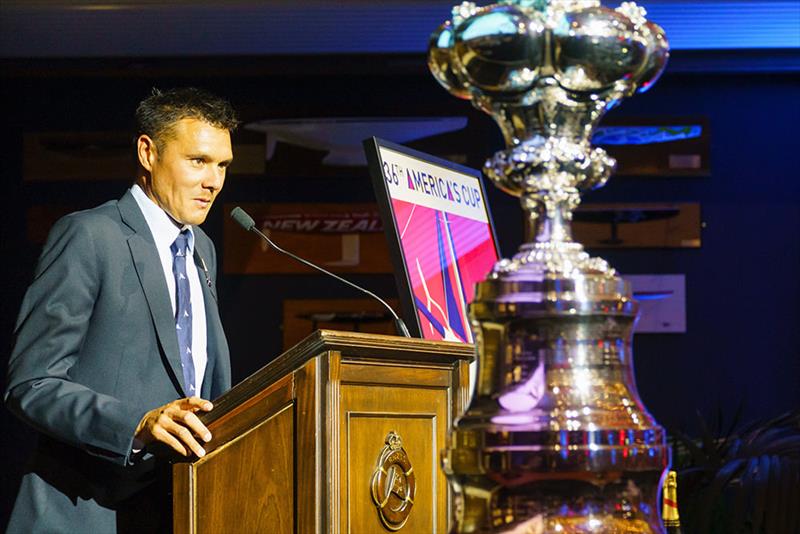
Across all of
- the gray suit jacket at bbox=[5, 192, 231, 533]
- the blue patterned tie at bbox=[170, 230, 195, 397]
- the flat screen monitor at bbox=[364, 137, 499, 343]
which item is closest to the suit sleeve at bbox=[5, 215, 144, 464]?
the gray suit jacket at bbox=[5, 192, 231, 533]

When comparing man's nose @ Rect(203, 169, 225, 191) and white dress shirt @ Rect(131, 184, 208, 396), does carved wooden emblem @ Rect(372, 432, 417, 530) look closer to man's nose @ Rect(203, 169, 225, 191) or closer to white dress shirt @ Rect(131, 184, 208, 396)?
white dress shirt @ Rect(131, 184, 208, 396)

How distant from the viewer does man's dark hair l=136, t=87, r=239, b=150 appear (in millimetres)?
2426

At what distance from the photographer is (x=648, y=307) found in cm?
595

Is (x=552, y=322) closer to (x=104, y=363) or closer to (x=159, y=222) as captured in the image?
(x=104, y=363)

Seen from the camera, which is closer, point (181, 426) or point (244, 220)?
point (181, 426)

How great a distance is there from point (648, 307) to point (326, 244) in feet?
5.17

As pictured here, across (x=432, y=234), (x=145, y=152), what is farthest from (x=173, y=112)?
(x=432, y=234)

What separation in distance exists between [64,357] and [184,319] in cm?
25

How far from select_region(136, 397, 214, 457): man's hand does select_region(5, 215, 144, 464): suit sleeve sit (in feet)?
0.33

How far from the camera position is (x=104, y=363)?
2055 mm

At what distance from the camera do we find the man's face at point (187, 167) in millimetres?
2373

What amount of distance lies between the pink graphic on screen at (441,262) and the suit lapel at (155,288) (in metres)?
0.44

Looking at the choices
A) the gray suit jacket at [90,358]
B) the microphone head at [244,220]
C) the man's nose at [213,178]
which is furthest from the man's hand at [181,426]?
the man's nose at [213,178]

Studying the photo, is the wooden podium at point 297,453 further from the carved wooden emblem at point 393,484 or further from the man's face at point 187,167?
the man's face at point 187,167
